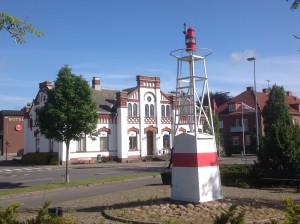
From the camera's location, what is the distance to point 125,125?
43.6m

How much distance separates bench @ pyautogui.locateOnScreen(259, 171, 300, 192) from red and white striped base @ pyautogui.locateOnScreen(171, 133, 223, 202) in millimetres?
6189

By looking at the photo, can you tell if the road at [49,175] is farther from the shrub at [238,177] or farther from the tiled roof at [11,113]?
the tiled roof at [11,113]

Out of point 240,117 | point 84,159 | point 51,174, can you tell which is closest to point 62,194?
point 51,174

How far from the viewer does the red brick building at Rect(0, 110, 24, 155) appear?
66.6m

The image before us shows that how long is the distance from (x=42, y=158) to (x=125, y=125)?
923 centimetres

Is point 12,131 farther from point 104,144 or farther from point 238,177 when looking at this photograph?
point 238,177

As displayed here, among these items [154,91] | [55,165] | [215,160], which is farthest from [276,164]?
[154,91]

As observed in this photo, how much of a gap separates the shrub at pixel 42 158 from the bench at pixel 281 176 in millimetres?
26083

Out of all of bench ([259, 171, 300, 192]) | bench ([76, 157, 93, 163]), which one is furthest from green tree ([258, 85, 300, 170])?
bench ([76, 157, 93, 163])

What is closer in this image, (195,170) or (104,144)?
(195,170)

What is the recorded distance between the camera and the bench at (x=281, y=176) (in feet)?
56.9

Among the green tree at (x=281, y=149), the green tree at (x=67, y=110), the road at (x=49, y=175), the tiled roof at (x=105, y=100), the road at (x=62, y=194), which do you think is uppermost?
the tiled roof at (x=105, y=100)

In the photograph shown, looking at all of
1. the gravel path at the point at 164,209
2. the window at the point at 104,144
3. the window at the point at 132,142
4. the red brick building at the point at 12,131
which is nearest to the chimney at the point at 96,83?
the window at the point at 104,144

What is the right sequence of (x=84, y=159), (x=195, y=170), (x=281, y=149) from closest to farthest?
(x=195, y=170) → (x=281, y=149) → (x=84, y=159)
